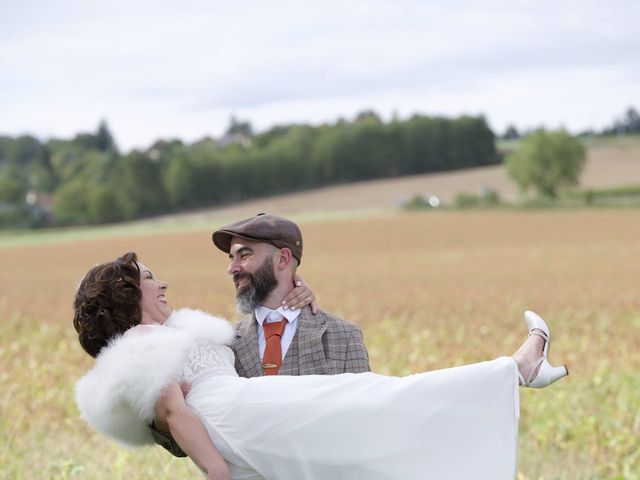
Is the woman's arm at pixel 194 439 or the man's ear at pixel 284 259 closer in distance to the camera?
the woman's arm at pixel 194 439

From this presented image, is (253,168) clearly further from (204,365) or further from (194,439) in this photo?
(194,439)

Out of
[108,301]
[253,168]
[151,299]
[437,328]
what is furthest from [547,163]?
[108,301]

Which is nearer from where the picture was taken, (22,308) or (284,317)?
(284,317)

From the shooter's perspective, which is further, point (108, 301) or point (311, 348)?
point (311, 348)

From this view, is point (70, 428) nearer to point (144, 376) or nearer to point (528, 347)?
point (144, 376)

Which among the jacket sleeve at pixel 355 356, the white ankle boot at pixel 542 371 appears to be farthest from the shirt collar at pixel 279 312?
the white ankle boot at pixel 542 371

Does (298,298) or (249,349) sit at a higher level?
(298,298)

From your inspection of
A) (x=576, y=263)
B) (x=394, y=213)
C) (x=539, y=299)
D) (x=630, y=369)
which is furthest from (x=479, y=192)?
(x=630, y=369)

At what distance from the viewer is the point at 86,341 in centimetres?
376

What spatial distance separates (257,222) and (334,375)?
700 millimetres

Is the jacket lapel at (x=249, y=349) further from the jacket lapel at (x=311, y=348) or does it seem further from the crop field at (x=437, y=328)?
the crop field at (x=437, y=328)

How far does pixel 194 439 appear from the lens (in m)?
3.49

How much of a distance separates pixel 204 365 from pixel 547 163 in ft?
260

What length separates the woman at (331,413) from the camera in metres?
3.43
